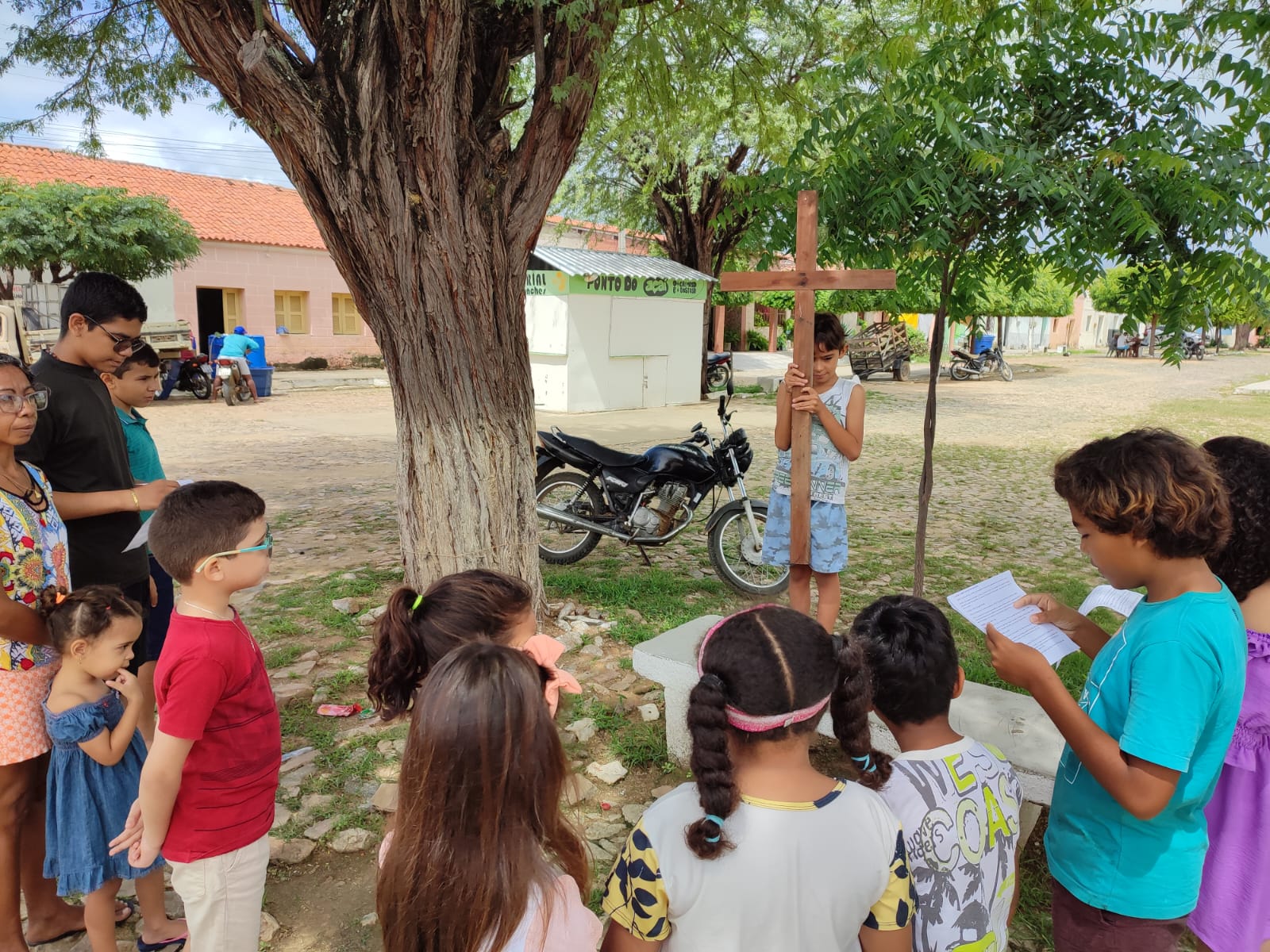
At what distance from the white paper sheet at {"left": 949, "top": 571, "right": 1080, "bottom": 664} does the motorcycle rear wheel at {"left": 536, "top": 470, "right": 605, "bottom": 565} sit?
13.4ft

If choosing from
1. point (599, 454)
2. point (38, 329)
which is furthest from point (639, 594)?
point (38, 329)

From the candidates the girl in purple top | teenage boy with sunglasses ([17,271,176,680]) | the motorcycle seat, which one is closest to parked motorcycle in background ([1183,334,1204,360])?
the motorcycle seat

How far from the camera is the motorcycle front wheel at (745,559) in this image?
550 cm

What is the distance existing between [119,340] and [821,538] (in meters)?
2.94

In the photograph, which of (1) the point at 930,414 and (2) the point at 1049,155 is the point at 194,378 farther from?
(2) the point at 1049,155

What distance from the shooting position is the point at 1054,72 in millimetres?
3230

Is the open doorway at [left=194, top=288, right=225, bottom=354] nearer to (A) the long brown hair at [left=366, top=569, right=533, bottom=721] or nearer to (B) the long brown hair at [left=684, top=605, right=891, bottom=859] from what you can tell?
(A) the long brown hair at [left=366, top=569, right=533, bottom=721]

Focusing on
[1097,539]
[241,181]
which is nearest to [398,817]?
[1097,539]

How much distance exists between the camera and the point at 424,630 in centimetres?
185

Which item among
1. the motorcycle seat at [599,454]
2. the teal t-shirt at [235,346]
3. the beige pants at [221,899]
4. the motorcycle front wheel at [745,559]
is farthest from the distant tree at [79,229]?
the beige pants at [221,899]

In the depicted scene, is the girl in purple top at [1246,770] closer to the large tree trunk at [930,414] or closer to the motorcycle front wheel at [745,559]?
the large tree trunk at [930,414]

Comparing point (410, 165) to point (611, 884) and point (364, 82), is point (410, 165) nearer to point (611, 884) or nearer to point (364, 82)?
point (364, 82)

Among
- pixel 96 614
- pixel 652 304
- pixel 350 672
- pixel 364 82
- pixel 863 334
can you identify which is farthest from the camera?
pixel 863 334

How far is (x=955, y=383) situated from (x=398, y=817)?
24.5m
